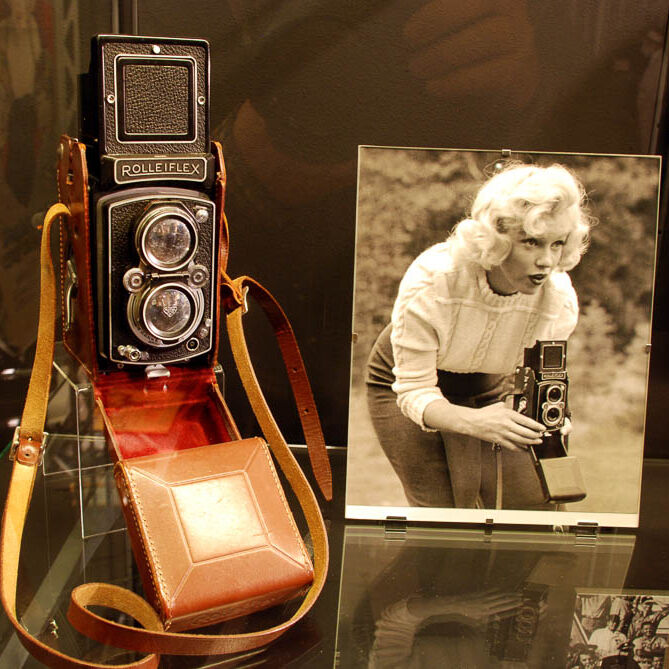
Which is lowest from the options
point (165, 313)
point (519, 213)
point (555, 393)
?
point (555, 393)

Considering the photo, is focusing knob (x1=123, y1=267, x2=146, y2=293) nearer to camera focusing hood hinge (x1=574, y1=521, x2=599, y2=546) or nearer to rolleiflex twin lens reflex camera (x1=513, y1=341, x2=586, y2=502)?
rolleiflex twin lens reflex camera (x1=513, y1=341, x2=586, y2=502)

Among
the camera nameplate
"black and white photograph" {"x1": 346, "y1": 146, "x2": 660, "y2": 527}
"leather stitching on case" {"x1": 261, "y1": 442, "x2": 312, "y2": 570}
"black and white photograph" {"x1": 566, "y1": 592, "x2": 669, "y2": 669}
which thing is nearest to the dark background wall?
"black and white photograph" {"x1": 346, "y1": 146, "x2": 660, "y2": 527}

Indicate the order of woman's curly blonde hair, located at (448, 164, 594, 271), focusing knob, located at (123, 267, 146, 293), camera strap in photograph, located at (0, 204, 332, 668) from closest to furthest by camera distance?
camera strap in photograph, located at (0, 204, 332, 668), focusing knob, located at (123, 267, 146, 293), woman's curly blonde hair, located at (448, 164, 594, 271)

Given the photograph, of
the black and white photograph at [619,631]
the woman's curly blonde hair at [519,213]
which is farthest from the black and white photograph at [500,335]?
the black and white photograph at [619,631]

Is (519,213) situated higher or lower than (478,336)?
higher

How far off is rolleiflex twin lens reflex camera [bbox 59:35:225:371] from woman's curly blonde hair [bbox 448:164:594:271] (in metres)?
0.32

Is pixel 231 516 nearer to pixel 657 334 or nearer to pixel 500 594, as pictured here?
pixel 500 594

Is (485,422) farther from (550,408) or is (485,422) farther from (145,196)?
(145,196)

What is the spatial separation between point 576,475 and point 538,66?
1.81 feet

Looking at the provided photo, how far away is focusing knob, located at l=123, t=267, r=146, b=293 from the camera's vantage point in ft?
2.89

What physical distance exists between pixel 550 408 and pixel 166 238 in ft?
1.73

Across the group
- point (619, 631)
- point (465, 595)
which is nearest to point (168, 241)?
point (465, 595)

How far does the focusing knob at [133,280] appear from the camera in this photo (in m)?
0.88

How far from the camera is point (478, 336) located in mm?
1039
